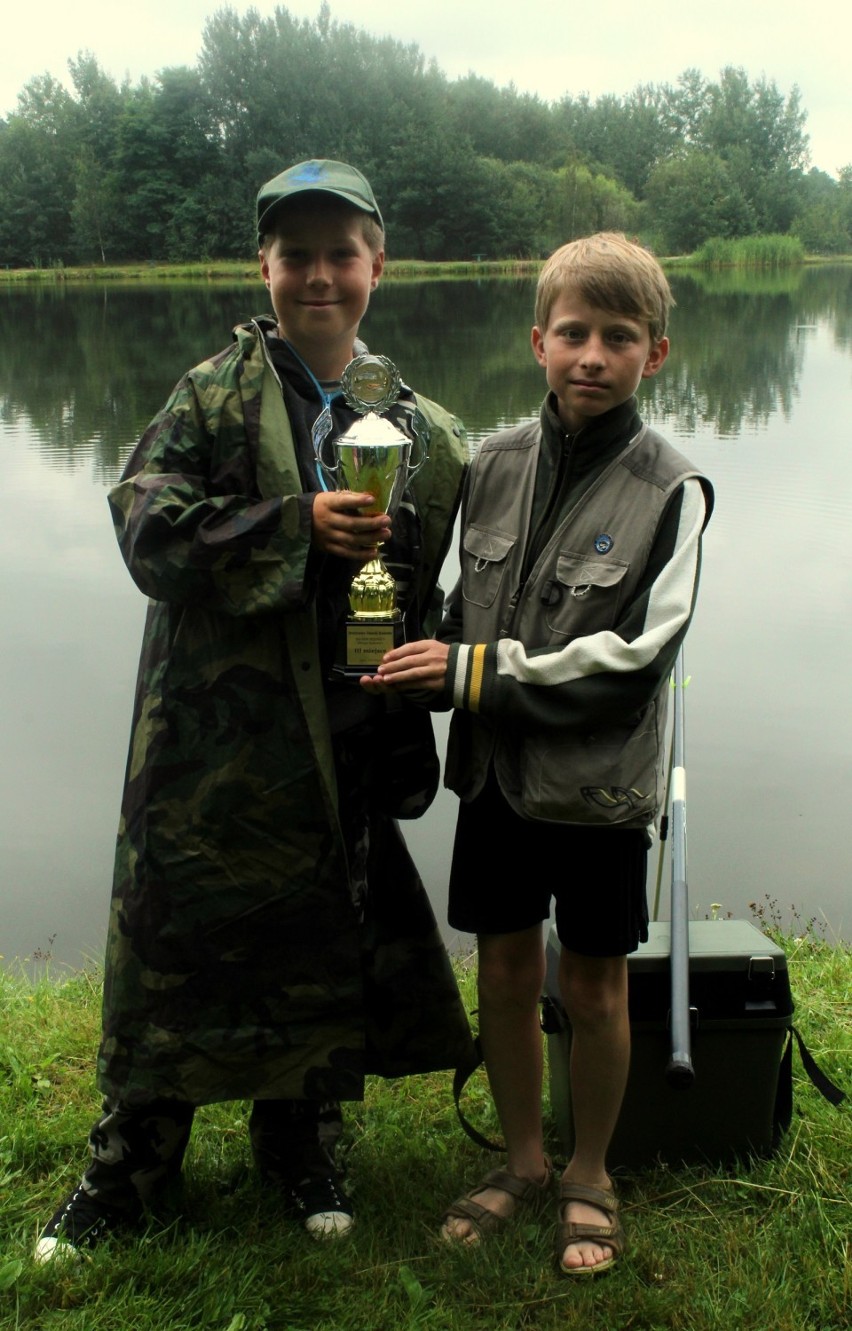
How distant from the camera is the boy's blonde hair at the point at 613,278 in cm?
219

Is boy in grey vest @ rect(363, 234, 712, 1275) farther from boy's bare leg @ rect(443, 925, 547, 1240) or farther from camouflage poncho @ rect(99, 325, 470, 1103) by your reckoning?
camouflage poncho @ rect(99, 325, 470, 1103)

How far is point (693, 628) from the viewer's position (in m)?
8.16

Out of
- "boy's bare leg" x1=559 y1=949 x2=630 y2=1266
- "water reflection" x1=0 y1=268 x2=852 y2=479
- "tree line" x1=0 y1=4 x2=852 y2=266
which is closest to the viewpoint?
"boy's bare leg" x1=559 y1=949 x2=630 y2=1266

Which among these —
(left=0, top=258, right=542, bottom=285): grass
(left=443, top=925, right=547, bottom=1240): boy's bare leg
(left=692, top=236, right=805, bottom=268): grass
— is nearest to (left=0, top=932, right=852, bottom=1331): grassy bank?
(left=443, top=925, right=547, bottom=1240): boy's bare leg

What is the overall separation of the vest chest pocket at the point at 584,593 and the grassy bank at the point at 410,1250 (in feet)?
3.69

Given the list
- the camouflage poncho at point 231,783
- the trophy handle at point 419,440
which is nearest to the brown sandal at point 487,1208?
the camouflage poncho at point 231,783

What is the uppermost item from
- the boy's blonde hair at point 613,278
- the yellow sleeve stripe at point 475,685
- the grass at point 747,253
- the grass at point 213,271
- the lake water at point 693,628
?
the grass at point 747,253

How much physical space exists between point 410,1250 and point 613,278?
5.76 ft

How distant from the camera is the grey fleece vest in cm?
218

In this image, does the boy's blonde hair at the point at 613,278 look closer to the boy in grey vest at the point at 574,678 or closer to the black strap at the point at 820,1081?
the boy in grey vest at the point at 574,678

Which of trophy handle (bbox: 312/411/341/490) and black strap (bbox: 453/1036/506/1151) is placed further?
black strap (bbox: 453/1036/506/1151)

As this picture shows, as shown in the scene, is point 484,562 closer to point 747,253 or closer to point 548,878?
point 548,878

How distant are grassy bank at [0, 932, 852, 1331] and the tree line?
1772 inches

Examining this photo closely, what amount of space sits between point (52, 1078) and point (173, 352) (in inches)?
757
